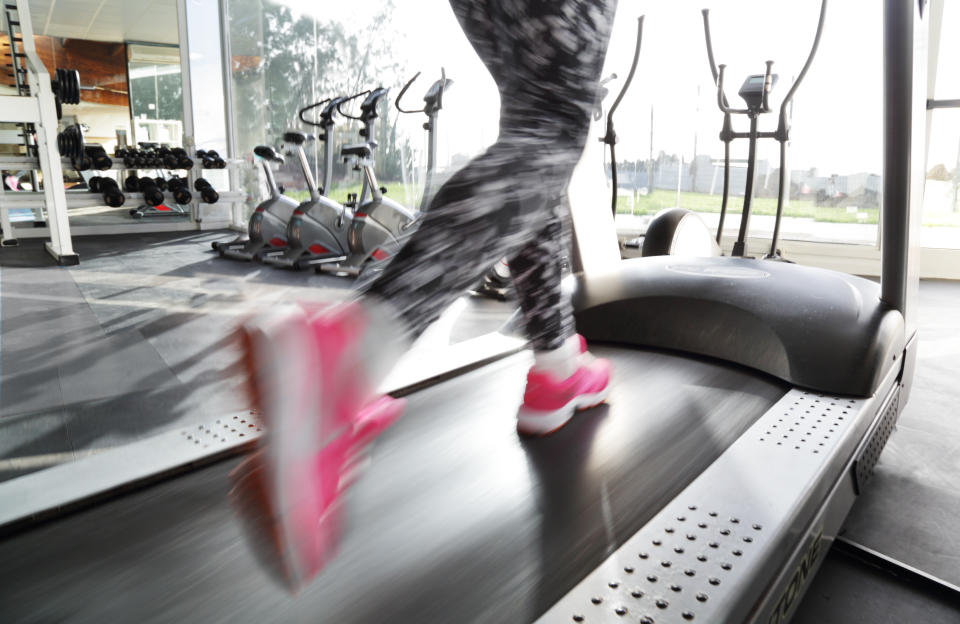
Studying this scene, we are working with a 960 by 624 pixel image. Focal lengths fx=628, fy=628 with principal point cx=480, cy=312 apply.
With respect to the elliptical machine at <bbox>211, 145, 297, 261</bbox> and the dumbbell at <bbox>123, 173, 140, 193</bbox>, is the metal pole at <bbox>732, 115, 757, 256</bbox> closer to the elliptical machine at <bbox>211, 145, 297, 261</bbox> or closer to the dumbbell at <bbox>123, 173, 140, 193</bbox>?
the elliptical machine at <bbox>211, 145, 297, 261</bbox>

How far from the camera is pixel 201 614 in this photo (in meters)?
0.70

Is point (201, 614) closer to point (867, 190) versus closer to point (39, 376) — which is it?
point (39, 376)

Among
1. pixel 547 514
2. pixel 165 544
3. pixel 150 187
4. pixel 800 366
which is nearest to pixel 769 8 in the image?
pixel 800 366

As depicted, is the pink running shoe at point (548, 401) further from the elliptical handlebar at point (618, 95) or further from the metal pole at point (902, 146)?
the elliptical handlebar at point (618, 95)

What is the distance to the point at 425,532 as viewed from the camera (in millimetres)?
846

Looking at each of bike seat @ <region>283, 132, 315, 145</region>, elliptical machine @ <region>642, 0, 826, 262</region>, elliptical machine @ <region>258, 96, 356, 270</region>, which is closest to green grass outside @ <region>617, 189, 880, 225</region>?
elliptical machine @ <region>642, 0, 826, 262</region>

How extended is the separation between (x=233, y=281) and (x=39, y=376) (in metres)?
1.70

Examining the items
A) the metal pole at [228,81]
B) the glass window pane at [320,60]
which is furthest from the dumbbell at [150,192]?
the glass window pane at [320,60]

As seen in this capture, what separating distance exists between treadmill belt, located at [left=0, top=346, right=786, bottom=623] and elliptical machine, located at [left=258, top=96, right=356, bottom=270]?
2.93 meters

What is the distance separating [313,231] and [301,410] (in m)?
3.65

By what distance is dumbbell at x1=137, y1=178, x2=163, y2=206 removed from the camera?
4711mm

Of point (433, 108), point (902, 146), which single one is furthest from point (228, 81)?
point (902, 146)

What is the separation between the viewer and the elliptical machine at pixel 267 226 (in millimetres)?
4211

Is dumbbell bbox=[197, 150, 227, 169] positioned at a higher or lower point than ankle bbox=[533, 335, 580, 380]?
higher
